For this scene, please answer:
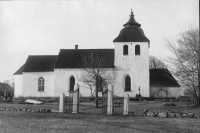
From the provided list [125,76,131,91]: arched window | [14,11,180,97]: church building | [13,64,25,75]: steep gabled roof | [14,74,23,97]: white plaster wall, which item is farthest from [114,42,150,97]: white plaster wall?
[13,64,25,75]: steep gabled roof

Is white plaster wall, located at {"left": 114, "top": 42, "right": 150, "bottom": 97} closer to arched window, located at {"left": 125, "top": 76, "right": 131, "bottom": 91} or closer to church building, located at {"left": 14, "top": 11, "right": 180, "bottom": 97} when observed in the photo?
church building, located at {"left": 14, "top": 11, "right": 180, "bottom": 97}

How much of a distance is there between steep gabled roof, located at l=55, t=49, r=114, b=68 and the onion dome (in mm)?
3291

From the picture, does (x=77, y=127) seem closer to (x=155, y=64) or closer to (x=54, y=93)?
(x=54, y=93)

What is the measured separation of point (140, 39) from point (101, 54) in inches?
263

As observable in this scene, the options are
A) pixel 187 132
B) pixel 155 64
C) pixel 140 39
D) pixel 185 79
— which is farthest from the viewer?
pixel 155 64

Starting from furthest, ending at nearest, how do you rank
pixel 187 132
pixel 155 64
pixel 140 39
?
1. pixel 155 64
2. pixel 140 39
3. pixel 187 132

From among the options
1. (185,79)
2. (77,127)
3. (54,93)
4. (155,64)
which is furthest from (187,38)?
(155,64)

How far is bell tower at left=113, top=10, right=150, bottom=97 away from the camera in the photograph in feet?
132

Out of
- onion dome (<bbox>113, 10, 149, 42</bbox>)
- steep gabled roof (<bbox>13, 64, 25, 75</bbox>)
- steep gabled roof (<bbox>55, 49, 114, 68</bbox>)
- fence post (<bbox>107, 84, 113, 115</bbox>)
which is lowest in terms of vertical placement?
fence post (<bbox>107, 84, 113, 115</bbox>)

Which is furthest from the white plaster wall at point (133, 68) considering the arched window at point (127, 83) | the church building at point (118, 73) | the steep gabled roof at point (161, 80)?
the steep gabled roof at point (161, 80)

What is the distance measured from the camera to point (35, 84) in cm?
4247

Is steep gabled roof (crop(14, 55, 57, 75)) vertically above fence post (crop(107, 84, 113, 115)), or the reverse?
steep gabled roof (crop(14, 55, 57, 75))

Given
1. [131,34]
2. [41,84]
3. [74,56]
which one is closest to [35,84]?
[41,84]

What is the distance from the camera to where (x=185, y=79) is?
21812mm
